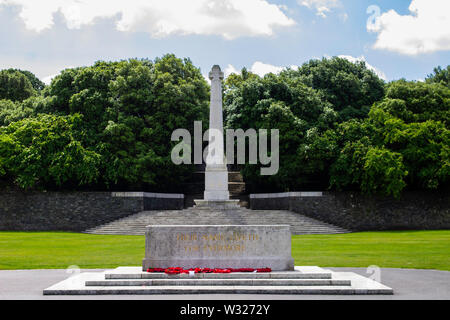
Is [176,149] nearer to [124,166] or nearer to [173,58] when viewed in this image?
[124,166]

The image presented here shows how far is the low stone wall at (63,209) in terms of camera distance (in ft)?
119

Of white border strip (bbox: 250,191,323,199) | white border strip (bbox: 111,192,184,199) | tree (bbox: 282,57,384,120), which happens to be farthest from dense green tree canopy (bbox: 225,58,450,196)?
white border strip (bbox: 111,192,184,199)

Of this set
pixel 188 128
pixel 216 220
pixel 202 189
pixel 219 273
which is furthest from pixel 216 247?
pixel 202 189

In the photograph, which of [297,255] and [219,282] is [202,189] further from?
[219,282]

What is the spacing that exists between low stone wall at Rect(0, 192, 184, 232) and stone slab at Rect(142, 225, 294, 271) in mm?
25613

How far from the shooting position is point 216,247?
12039 millimetres

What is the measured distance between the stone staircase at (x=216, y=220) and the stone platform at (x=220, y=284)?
739 inches

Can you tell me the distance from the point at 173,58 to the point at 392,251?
2871 cm

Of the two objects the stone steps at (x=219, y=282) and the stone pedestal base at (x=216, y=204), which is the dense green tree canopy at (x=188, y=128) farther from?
the stone steps at (x=219, y=282)

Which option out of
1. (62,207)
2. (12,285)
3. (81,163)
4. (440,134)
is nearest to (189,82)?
(81,163)

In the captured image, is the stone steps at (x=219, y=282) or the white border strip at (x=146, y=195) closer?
the stone steps at (x=219, y=282)

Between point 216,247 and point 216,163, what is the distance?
2152 centimetres

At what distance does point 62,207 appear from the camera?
36625 millimetres

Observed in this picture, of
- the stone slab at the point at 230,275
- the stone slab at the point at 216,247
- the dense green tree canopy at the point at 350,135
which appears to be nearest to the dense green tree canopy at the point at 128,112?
the dense green tree canopy at the point at 350,135
